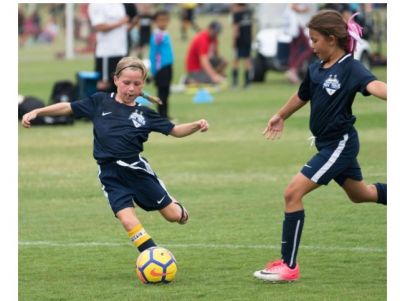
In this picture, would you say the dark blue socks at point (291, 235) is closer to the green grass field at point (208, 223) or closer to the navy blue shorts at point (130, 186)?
the green grass field at point (208, 223)

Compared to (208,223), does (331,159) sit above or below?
above

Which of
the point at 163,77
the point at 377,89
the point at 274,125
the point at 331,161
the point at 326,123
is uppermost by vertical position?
the point at 377,89

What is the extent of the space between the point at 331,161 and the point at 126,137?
5.37 feet

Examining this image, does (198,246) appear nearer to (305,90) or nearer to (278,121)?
(278,121)

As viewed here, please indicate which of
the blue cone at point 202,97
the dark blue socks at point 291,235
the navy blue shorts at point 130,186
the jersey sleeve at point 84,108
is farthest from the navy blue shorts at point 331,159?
the blue cone at point 202,97

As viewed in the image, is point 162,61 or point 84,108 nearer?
point 84,108

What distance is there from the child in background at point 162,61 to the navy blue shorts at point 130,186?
10.6 meters

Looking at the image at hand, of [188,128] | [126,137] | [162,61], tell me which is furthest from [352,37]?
[162,61]

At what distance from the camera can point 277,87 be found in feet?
88.7

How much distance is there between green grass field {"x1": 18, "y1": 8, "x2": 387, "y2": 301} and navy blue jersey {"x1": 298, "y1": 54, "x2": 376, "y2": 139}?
114cm

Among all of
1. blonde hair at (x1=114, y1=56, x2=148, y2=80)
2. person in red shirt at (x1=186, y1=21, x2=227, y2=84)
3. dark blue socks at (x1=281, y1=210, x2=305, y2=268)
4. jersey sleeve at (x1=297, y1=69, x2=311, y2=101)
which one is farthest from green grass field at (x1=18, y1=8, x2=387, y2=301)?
person in red shirt at (x1=186, y1=21, x2=227, y2=84)

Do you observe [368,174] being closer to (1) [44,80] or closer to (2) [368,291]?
(2) [368,291]

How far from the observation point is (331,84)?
8.38 m
